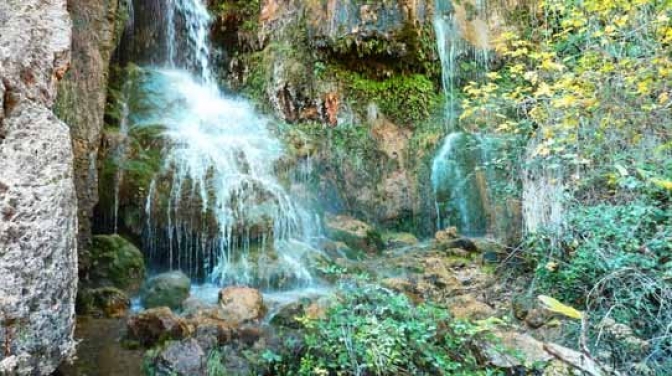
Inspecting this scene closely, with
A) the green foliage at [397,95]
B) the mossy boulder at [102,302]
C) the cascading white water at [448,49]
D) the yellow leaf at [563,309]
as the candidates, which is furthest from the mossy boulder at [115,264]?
the cascading white water at [448,49]

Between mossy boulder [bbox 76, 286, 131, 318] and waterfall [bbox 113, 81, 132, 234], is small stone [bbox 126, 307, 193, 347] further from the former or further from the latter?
waterfall [bbox 113, 81, 132, 234]

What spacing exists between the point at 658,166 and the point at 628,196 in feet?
1.56

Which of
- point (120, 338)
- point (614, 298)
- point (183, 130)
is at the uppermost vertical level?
point (183, 130)

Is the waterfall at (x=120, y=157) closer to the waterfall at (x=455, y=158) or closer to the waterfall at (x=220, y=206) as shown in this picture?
the waterfall at (x=220, y=206)

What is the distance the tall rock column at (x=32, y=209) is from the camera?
2.43m

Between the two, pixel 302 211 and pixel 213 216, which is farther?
pixel 302 211

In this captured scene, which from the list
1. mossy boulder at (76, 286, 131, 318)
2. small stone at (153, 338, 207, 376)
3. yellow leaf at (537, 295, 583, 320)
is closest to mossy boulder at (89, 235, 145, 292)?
mossy boulder at (76, 286, 131, 318)

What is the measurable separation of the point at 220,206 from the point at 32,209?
171 inches

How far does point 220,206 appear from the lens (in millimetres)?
6930

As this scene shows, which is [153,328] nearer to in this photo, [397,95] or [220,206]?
[220,206]

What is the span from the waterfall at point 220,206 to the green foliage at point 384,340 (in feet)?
10.6

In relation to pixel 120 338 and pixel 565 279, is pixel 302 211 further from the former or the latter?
pixel 565 279

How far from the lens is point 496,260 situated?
693 cm

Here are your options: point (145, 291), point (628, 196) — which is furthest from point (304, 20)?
point (628, 196)
